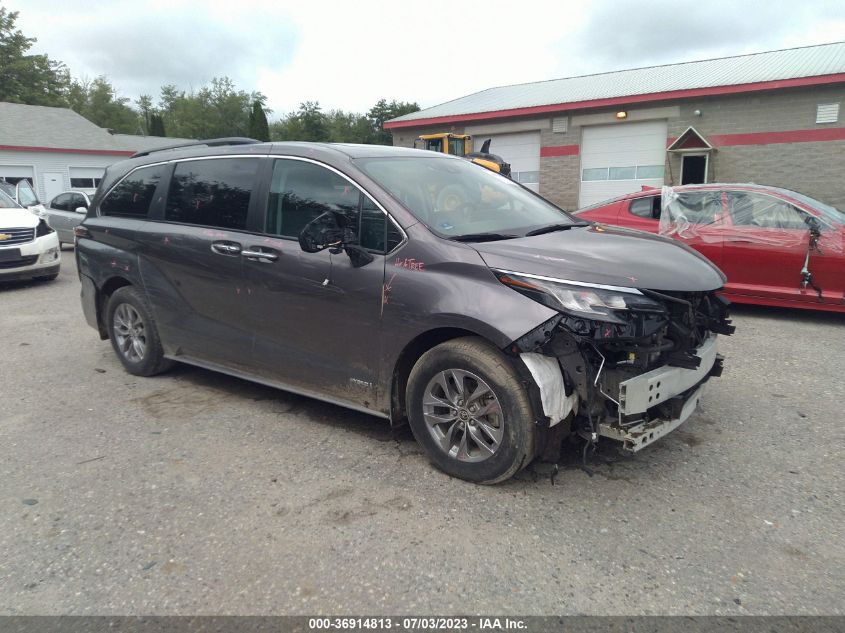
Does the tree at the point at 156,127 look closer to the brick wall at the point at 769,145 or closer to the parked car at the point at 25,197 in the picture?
the parked car at the point at 25,197

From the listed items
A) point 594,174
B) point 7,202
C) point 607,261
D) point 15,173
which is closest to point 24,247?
point 7,202

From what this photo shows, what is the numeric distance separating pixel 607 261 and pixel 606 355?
503mm

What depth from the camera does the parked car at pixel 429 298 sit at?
3197 millimetres

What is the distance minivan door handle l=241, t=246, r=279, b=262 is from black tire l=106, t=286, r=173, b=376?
4.61ft

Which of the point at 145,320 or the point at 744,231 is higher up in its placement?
the point at 744,231

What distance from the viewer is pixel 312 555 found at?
9.43ft

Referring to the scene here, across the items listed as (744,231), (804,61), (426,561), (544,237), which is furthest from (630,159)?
(426,561)

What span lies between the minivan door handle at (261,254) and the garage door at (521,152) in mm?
19497

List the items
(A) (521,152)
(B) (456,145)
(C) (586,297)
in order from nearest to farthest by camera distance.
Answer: (C) (586,297) < (B) (456,145) < (A) (521,152)

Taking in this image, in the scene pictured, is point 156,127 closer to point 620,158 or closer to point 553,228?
point 620,158

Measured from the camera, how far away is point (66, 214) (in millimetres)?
15203

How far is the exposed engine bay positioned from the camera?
10.3ft

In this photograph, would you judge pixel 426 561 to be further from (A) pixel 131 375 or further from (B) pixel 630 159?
(B) pixel 630 159

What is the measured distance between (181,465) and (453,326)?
1875mm
